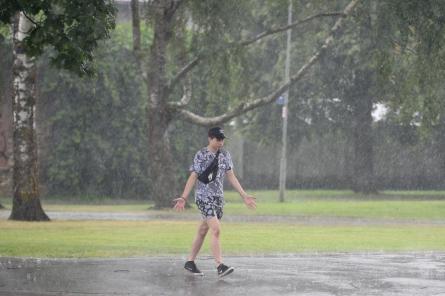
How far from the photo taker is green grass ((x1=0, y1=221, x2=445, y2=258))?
17.3 meters

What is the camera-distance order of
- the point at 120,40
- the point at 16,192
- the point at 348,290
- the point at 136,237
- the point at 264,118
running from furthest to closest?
the point at 264,118 → the point at 120,40 → the point at 16,192 → the point at 136,237 → the point at 348,290

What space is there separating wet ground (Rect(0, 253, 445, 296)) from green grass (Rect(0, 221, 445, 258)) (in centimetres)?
184

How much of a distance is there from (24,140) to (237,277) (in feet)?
43.2

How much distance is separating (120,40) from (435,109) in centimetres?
1555

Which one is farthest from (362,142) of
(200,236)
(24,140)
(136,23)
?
(200,236)

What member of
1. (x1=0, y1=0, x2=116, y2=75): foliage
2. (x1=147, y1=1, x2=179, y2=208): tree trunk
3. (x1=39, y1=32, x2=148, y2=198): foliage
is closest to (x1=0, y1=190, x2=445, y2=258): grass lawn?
(x1=147, y1=1, x2=179, y2=208): tree trunk

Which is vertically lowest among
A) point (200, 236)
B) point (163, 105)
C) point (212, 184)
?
point (200, 236)

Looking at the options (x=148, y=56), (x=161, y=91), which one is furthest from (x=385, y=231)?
(x=148, y=56)

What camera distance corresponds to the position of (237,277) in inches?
A: 507

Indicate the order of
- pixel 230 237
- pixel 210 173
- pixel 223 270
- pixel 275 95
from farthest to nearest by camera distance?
1. pixel 275 95
2. pixel 230 237
3. pixel 210 173
4. pixel 223 270

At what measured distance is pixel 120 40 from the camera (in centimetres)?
4250

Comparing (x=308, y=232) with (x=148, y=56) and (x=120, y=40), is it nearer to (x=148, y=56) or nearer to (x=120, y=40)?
(x=148, y=56)

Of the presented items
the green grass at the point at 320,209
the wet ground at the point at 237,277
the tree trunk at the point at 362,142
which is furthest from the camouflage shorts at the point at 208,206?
the tree trunk at the point at 362,142

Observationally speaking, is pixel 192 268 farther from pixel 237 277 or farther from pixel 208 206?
pixel 208 206
